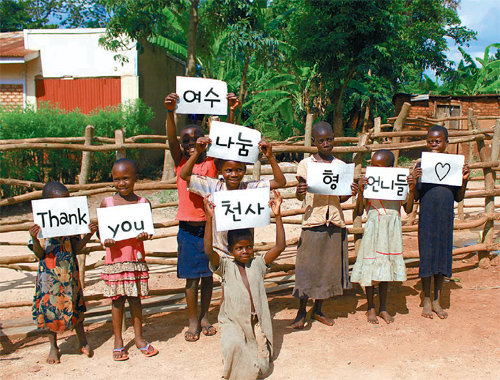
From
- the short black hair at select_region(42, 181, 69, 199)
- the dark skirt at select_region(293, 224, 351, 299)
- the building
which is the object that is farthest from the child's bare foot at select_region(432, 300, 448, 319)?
the building

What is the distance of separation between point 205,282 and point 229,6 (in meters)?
8.60

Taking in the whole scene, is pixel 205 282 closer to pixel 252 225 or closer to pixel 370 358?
pixel 252 225

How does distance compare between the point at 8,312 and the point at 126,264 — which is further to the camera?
the point at 8,312

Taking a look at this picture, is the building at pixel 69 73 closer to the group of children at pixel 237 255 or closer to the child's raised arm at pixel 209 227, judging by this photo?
the group of children at pixel 237 255

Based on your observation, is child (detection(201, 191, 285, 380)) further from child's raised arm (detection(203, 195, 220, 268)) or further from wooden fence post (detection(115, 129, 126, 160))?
wooden fence post (detection(115, 129, 126, 160))

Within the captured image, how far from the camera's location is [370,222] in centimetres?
379

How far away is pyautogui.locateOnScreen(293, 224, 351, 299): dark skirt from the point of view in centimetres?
357

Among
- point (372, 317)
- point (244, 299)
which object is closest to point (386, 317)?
point (372, 317)

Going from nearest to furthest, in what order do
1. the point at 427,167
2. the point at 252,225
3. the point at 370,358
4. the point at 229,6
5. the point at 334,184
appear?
1. the point at 252,225
2. the point at 370,358
3. the point at 334,184
4. the point at 427,167
5. the point at 229,6

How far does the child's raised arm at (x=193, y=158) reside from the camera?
2964 mm

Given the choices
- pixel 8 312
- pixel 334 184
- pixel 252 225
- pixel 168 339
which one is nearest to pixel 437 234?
pixel 334 184

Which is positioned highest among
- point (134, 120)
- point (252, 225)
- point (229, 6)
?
point (229, 6)

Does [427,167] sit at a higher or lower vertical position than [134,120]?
lower

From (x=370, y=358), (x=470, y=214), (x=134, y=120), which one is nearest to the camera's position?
(x=370, y=358)
